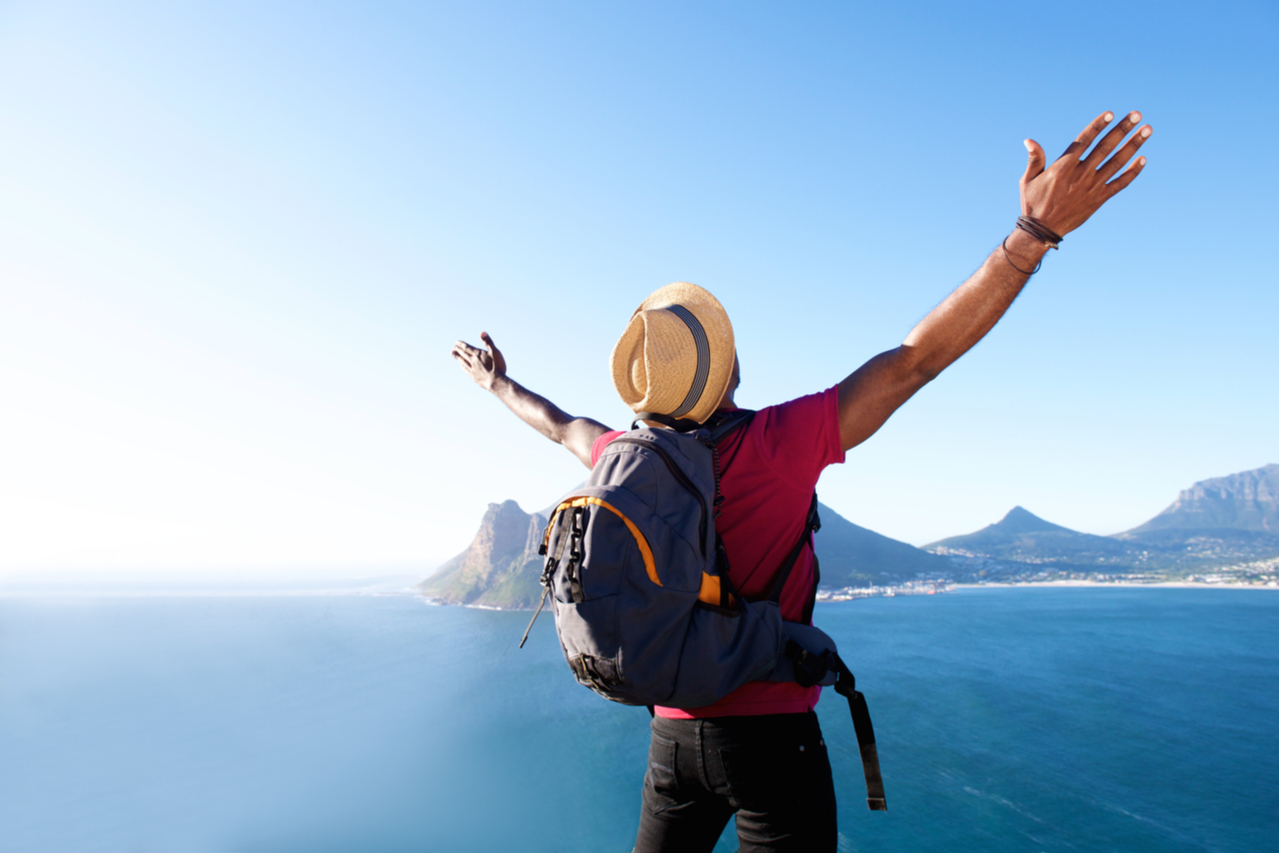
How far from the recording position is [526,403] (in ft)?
8.66

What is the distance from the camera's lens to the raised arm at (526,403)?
2.31 metres

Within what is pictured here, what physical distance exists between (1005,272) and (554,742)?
59.2m

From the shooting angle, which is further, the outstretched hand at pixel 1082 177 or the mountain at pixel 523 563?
the mountain at pixel 523 563

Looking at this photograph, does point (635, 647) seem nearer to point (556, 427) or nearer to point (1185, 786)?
point (556, 427)

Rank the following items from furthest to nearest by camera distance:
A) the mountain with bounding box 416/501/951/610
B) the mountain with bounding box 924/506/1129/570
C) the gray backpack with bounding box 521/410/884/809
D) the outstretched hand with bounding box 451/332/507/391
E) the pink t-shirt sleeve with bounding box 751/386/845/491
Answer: the mountain with bounding box 924/506/1129/570 < the mountain with bounding box 416/501/951/610 < the outstretched hand with bounding box 451/332/507/391 < the pink t-shirt sleeve with bounding box 751/386/845/491 < the gray backpack with bounding box 521/410/884/809

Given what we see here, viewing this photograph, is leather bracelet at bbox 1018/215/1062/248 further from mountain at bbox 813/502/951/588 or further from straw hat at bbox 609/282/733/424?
mountain at bbox 813/502/951/588

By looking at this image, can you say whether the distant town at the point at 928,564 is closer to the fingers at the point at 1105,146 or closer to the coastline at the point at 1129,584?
the coastline at the point at 1129,584

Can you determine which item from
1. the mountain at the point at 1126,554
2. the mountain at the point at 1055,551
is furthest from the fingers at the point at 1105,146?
the mountain at the point at 1055,551

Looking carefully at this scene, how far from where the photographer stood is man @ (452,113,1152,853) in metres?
1.31

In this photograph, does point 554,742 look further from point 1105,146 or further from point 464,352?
point 1105,146

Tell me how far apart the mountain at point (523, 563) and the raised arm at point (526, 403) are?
12174 cm

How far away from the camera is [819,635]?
58.3 inches

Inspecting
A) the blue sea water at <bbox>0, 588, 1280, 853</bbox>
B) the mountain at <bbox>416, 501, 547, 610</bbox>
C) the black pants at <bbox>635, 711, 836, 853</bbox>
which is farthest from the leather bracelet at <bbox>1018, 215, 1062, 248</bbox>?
the mountain at <bbox>416, 501, 547, 610</bbox>

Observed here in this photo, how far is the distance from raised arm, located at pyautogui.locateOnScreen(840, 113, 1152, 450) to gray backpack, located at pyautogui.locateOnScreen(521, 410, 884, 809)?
44 cm
